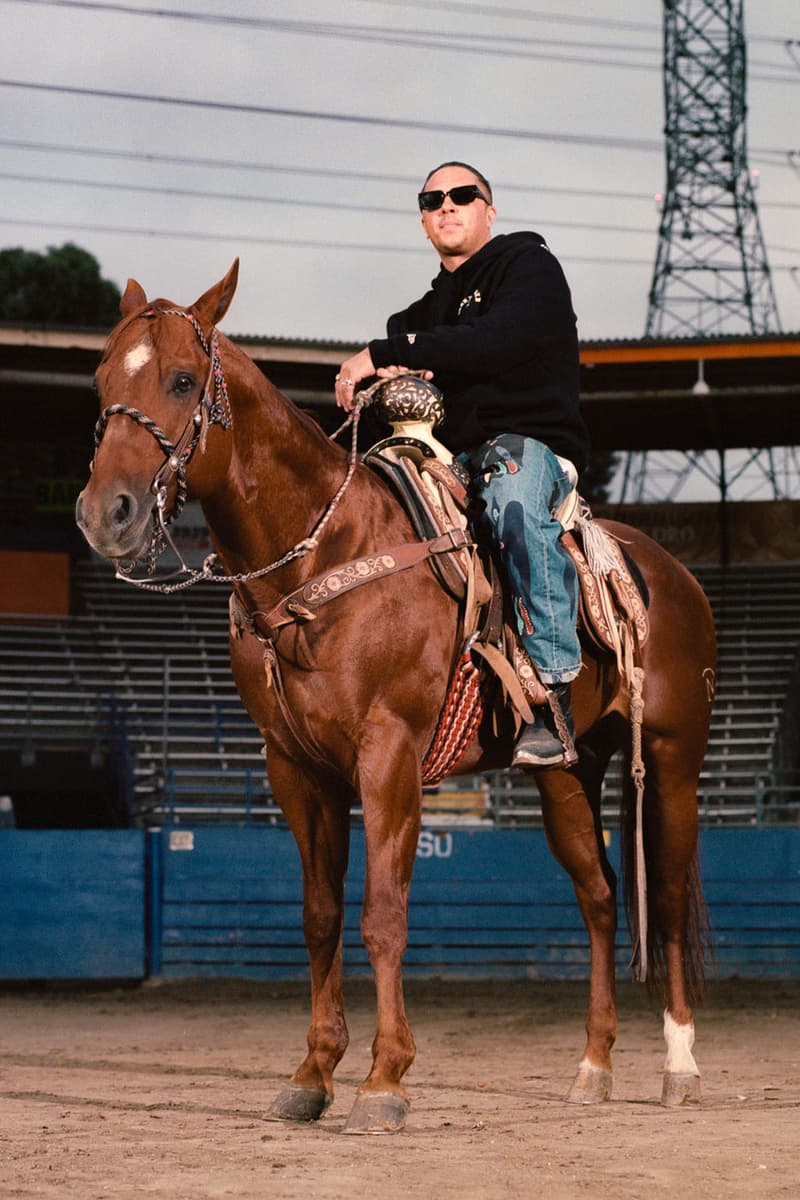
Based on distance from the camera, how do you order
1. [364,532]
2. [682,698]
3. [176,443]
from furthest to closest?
[682,698] → [364,532] → [176,443]

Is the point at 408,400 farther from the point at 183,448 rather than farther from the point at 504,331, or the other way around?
the point at 183,448

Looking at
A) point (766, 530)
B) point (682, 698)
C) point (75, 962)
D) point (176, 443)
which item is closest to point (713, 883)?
point (75, 962)

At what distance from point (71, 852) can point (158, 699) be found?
6.79 meters

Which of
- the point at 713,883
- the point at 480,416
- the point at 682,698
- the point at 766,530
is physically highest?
the point at 766,530

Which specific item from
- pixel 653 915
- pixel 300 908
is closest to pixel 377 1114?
pixel 653 915

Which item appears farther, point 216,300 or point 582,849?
point 582,849

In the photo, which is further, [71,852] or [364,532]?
[71,852]

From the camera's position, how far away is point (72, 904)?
45.4 feet

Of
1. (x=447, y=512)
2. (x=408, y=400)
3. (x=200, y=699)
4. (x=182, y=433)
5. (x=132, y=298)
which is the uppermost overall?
(x=132, y=298)

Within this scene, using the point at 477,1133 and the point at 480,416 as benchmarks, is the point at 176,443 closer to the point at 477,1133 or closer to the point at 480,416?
the point at 480,416

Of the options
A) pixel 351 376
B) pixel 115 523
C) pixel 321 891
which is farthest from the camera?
pixel 321 891

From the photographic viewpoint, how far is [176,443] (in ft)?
15.5

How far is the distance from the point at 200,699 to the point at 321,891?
14.0 m

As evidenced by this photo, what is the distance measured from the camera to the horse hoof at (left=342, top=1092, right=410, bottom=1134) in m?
4.80
